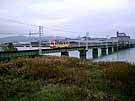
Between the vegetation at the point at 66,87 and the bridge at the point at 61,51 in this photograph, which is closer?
the vegetation at the point at 66,87

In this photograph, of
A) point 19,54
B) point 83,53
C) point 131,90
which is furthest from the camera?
point 83,53

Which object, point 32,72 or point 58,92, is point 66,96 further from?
point 32,72

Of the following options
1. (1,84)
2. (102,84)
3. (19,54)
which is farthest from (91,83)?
(19,54)

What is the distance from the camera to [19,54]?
163 feet

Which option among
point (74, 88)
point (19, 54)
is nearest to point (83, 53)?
point (19, 54)

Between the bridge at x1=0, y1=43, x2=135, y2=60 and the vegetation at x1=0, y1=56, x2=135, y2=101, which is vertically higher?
the vegetation at x1=0, y1=56, x2=135, y2=101

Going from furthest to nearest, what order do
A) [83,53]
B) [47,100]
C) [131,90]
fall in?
[83,53]
[131,90]
[47,100]

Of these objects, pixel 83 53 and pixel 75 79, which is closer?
pixel 75 79

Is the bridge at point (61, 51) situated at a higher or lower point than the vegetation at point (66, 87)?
lower

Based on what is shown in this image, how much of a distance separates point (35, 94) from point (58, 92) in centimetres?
102

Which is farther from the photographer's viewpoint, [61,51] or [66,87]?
Result: [61,51]

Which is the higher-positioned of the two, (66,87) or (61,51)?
(66,87)

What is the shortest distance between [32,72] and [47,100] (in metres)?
7.28

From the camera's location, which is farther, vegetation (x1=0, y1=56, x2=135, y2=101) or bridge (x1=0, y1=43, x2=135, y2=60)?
bridge (x1=0, y1=43, x2=135, y2=60)
